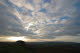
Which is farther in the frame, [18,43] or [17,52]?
[18,43]

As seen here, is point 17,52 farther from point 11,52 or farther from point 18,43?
point 18,43

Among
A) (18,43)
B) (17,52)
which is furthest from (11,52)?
(18,43)

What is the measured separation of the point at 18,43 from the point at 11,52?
26.9 m

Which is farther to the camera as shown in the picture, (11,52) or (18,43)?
(18,43)

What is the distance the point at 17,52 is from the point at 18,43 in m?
27.4

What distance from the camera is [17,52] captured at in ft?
82.4

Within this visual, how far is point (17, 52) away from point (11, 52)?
2.40 m

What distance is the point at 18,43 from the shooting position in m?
50.9
